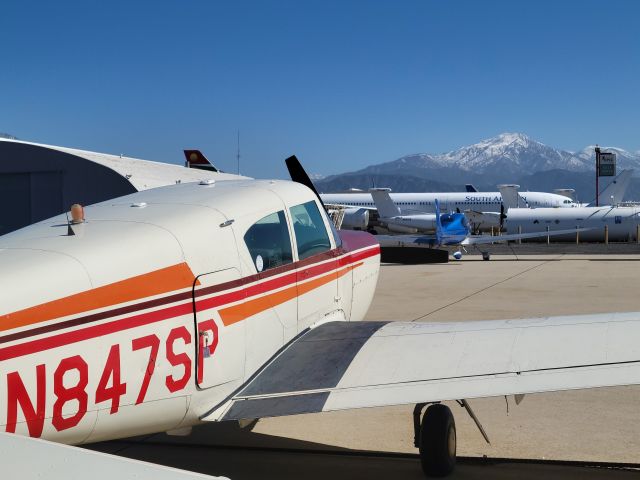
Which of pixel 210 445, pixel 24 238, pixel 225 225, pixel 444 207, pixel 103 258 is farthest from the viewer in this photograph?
pixel 444 207

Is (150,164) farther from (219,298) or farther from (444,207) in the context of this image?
(444,207)

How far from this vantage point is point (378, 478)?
5.07 m

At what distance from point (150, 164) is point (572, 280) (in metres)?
11.8

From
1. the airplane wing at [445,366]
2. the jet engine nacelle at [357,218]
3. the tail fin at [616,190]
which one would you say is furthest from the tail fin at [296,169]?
the tail fin at [616,190]

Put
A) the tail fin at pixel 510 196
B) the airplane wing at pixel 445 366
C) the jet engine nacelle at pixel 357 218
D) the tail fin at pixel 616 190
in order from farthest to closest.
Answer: the tail fin at pixel 616 190 → the jet engine nacelle at pixel 357 218 → the tail fin at pixel 510 196 → the airplane wing at pixel 445 366

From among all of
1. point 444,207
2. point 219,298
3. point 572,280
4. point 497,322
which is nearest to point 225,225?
point 219,298

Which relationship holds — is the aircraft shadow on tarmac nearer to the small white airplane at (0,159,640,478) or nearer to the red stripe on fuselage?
the small white airplane at (0,159,640,478)

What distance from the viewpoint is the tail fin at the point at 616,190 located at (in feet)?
189

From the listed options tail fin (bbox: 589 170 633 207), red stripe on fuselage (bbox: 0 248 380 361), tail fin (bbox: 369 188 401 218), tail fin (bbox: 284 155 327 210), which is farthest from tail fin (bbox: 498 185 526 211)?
red stripe on fuselage (bbox: 0 248 380 361)

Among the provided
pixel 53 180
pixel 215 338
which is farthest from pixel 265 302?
pixel 53 180

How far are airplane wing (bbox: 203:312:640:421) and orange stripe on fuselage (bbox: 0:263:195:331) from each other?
2.76 ft

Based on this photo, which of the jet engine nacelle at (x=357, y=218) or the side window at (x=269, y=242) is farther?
the jet engine nacelle at (x=357, y=218)

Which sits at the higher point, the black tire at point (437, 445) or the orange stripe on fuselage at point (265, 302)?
the orange stripe on fuselage at point (265, 302)

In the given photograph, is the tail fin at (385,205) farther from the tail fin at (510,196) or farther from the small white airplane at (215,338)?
the small white airplane at (215,338)
